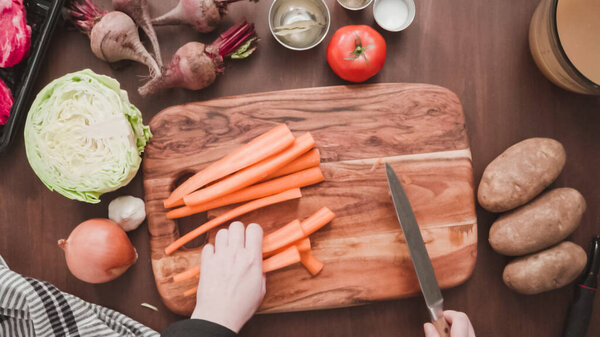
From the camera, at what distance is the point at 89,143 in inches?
59.7

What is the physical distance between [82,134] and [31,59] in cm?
46

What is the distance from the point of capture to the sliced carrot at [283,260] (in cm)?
156

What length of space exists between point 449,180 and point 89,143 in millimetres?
1464

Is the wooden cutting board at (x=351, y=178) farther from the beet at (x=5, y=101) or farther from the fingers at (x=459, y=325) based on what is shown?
the beet at (x=5, y=101)

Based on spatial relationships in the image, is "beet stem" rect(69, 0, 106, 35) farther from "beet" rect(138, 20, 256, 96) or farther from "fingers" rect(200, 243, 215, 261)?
"fingers" rect(200, 243, 215, 261)

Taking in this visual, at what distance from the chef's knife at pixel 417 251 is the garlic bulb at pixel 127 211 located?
3.48 feet

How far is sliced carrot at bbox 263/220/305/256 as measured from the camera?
158 cm

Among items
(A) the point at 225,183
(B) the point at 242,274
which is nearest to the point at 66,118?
(A) the point at 225,183

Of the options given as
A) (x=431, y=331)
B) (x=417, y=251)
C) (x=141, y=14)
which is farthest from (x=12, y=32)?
(x=431, y=331)

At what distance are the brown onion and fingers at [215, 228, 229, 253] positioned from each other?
0.38m

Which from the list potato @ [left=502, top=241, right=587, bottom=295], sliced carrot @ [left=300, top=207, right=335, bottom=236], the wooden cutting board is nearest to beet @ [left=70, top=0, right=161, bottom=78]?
the wooden cutting board

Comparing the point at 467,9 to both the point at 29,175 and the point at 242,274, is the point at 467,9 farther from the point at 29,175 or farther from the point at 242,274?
the point at 29,175

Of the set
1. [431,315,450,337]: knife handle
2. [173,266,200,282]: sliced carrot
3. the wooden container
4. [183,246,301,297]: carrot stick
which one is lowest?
[431,315,450,337]: knife handle

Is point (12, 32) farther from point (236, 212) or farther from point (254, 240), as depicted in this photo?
point (254, 240)
